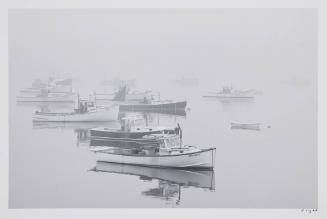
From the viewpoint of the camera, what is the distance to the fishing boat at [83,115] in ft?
12.5

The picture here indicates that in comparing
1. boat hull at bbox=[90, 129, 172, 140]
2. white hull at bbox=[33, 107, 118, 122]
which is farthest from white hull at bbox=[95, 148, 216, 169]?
white hull at bbox=[33, 107, 118, 122]

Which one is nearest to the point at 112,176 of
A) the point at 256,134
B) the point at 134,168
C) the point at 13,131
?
the point at 134,168

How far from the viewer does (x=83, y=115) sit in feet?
12.6

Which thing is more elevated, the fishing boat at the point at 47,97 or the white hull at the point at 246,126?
the fishing boat at the point at 47,97

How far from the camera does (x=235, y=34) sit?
381 cm

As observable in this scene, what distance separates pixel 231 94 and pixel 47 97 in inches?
48.2

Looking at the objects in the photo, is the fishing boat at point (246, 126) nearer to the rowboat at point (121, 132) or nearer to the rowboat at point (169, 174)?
the rowboat at point (169, 174)

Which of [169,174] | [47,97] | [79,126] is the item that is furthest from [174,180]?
[47,97]

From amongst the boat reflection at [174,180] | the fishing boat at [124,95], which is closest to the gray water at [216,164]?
the boat reflection at [174,180]

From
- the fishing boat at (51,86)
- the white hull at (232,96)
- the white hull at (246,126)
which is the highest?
the fishing boat at (51,86)

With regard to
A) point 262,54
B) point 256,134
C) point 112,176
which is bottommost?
point 112,176

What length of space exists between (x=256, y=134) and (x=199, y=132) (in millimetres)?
378
